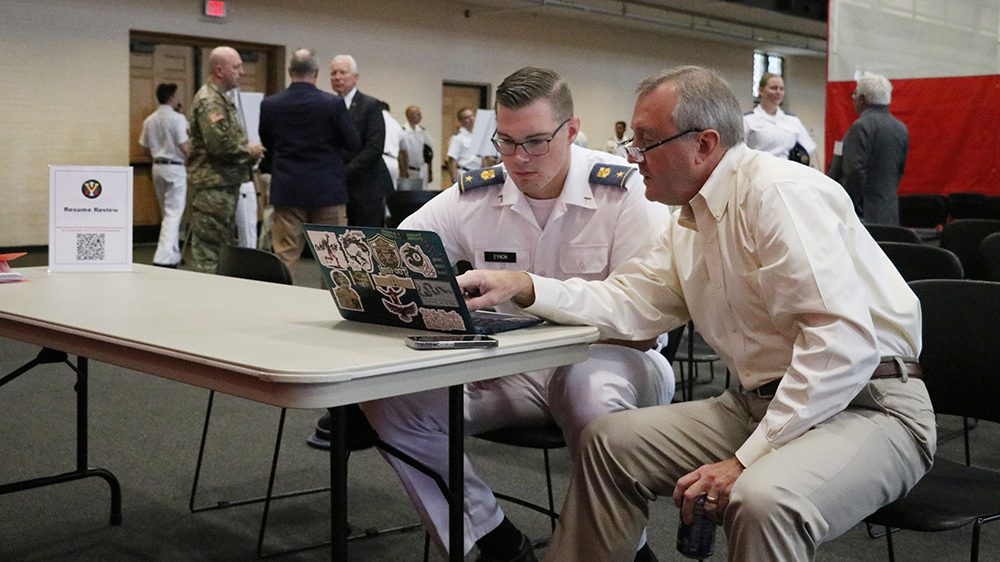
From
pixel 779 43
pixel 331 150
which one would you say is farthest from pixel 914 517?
pixel 779 43

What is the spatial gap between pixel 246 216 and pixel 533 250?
624 cm

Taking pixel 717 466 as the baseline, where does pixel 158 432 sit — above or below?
below

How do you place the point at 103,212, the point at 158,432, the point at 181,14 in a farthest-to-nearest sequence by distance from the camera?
the point at 181,14 → the point at 158,432 → the point at 103,212

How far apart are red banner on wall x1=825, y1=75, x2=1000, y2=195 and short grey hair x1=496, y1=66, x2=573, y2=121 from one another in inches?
191

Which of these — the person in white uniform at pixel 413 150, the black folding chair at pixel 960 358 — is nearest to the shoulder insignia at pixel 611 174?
the black folding chair at pixel 960 358

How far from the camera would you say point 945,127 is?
261 inches

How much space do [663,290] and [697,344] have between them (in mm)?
1983

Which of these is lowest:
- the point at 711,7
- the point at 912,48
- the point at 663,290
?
the point at 663,290

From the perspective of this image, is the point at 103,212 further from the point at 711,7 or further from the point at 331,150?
the point at 711,7

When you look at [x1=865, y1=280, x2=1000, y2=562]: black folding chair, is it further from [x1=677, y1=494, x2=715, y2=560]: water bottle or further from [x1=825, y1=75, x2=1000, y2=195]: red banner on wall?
[x1=825, y1=75, x2=1000, y2=195]: red banner on wall

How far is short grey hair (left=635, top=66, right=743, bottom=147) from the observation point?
1.96 meters

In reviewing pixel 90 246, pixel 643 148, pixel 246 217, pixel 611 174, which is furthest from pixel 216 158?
pixel 643 148

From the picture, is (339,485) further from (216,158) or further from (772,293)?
(216,158)

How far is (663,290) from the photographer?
86.7 inches
